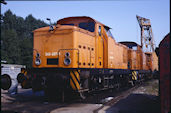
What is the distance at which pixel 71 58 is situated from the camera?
7555 millimetres

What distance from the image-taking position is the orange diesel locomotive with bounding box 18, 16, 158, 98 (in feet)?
24.0

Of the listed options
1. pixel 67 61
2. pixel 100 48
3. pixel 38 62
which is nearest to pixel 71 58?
pixel 67 61

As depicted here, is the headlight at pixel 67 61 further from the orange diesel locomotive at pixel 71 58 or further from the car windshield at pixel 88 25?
the car windshield at pixel 88 25

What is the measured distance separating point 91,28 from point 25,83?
3925 millimetres

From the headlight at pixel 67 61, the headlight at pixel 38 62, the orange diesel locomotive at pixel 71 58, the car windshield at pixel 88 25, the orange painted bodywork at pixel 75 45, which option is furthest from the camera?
the car windshield at pixel 88 25

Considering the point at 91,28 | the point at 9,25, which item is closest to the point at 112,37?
the point at 91,28

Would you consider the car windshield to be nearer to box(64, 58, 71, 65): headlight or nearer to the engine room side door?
the engine room side door

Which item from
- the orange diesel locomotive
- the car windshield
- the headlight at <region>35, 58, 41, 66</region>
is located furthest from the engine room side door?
the headlight at <region>35, 58, 41, 66</region>

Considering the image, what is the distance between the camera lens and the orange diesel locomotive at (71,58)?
288 inches

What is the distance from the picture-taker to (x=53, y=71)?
295 inches

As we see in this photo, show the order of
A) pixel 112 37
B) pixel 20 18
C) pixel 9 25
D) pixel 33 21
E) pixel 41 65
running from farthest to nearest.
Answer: pixel 33 21, pixel 20 18, pixel 9 25, pixel 112 37, pixel 41 65

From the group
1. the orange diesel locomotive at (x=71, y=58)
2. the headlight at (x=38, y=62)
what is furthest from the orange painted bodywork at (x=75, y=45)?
the headlight at (x=38, y=62)

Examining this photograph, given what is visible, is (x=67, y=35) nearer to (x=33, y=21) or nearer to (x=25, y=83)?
(x=25, y=83)

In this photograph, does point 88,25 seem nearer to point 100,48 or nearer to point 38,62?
point 100,48
